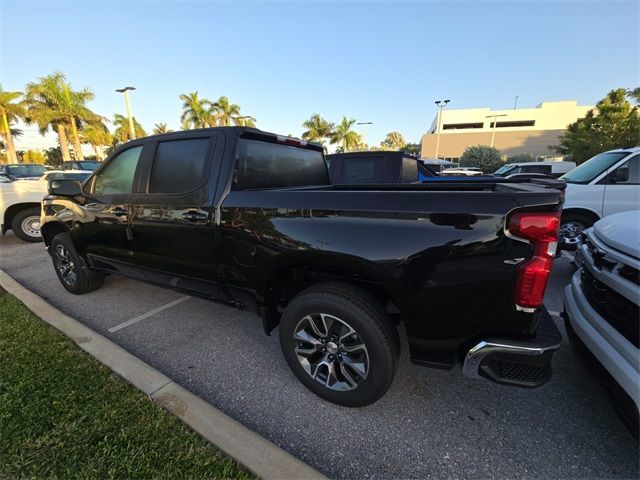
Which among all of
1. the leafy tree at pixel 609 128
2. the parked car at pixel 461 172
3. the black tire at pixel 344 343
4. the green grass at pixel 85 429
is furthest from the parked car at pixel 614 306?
the leafy tree at pixel 609 128

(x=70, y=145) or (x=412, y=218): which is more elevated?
(x=70, y=145)

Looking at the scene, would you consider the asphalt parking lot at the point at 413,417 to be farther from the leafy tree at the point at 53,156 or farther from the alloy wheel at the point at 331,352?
the leafy tree at the point at 53,156

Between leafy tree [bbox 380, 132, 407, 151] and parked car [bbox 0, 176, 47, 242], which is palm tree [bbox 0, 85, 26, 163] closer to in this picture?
parked car [bbox 0, 176, 47, 242]

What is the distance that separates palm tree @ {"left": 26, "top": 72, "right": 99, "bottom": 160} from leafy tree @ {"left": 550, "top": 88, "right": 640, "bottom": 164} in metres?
41.0

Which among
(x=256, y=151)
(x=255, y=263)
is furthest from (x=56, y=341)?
(x=256, y=151)

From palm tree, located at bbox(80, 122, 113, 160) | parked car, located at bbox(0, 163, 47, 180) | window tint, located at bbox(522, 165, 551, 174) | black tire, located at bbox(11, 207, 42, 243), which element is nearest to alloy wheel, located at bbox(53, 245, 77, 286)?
black tire, located at bbox(11, 207, 42, 243)

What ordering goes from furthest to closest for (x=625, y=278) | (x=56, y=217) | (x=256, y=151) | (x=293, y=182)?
(x=56, y=217) < (x=293, y=182) < (x=256, y=151) < (x=625, y=278)

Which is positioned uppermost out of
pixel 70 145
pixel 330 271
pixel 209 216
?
pixel 70 145

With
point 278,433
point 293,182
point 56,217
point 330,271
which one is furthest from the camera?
point 56,217

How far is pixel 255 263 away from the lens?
2340 millimetres

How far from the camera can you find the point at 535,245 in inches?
62.2

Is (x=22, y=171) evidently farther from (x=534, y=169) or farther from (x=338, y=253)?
(x=534, y=169)

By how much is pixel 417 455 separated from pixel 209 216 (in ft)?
7.03

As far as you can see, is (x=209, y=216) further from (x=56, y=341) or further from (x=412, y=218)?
(x=56, y=341)
